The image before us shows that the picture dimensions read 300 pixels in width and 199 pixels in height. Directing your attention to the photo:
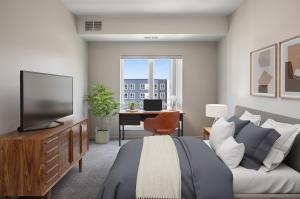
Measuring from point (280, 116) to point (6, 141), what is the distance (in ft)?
9.61

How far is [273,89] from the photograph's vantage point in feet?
11.2

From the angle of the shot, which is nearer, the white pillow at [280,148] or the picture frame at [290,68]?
the white pillow at [280,148]

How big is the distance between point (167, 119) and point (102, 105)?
5.05ft

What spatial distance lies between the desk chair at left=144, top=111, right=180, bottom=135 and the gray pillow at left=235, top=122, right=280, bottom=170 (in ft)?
9.48

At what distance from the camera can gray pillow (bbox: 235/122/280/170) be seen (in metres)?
2.46

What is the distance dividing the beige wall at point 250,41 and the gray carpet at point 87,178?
8.39 feet

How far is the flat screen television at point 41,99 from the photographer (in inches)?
112

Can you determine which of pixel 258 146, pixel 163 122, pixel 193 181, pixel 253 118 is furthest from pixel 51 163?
pixel 163 122

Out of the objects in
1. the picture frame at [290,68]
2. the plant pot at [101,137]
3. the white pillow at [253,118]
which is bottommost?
the plant pot at [101,137]

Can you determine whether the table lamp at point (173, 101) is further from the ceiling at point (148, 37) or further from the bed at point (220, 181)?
the bed at point (220, 181)

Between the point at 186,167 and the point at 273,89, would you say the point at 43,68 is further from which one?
the point at 273,89

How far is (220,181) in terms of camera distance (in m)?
2.18

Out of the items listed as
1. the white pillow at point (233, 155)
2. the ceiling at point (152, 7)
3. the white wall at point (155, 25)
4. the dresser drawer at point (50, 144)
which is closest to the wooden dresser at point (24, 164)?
the dresser drawer at point (50, 144)

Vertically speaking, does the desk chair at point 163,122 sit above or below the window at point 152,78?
below
